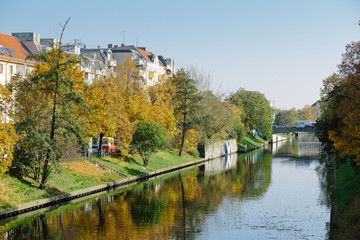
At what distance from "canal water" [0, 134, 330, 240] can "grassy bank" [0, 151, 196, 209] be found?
7.68ft

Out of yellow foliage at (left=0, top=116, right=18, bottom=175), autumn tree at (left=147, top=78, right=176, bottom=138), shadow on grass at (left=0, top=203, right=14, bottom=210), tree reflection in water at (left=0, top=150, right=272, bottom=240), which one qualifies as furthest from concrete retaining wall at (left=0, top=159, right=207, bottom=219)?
autumn tree at (left=147, top=78, right=176, bottom=138)

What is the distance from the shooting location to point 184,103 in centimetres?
7288

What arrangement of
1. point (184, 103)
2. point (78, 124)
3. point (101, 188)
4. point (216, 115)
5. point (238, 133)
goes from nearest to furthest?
point (78, 124), point (101, 188), point (184, 103), point (216, 115), point (238, 133)

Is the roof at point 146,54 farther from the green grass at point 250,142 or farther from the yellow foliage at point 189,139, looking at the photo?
the yellow foliage at point 189,139

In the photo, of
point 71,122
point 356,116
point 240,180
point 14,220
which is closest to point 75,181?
point 71,122

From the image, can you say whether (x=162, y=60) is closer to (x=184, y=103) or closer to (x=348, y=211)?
(x=184, y=103)

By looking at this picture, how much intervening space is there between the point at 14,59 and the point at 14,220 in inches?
1338

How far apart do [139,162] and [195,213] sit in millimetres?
24004

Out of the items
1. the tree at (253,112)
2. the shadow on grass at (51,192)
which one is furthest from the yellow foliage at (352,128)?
the tree at (253,112)

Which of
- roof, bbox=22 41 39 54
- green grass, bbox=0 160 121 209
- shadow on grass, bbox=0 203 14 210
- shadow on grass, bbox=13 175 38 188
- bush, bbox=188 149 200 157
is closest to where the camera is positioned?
shadow on grass, bbox=0 203 14 210

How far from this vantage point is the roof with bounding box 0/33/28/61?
61.2m

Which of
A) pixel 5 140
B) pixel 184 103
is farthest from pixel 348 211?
pixel 184 103

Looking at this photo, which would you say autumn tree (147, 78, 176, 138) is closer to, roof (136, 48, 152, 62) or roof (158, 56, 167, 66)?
roof (136, 48, 152, 62)

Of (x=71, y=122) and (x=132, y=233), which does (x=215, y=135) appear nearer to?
(x=71, y=122)
